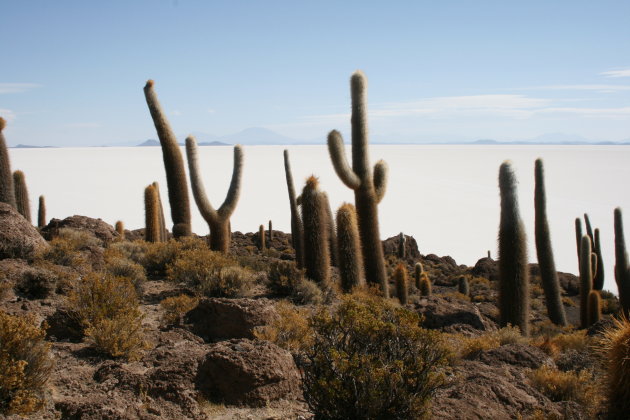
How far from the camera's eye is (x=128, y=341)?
644 centimetres

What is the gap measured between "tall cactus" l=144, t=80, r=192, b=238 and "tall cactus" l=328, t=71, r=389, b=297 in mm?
4651

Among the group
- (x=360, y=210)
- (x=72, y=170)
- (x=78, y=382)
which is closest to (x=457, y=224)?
(x=360, y=210)

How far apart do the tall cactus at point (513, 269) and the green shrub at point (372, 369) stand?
25.2 feet

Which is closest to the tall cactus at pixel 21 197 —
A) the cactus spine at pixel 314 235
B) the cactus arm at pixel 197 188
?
the cactus arm at pixel 197 188

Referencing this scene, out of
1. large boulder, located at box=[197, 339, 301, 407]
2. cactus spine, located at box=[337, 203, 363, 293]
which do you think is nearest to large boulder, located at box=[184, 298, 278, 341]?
large boulder, located at box=[197, 339, 301, 407]

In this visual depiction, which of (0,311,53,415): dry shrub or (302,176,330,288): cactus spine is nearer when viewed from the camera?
(0,311,53,415): dry shrub

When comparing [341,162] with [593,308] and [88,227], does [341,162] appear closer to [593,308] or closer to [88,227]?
[88,227]

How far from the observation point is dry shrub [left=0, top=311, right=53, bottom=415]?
185 inches

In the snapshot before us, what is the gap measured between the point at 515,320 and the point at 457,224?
39515mm

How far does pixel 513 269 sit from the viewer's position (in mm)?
12469

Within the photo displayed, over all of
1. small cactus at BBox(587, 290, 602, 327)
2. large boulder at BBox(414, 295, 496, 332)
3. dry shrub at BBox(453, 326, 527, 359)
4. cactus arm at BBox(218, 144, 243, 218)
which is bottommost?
small cactus at BBox(587, 290, 602, 327)

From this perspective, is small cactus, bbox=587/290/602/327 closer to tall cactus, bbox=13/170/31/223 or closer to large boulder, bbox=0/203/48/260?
large boulder, bbox=0/203/48/260

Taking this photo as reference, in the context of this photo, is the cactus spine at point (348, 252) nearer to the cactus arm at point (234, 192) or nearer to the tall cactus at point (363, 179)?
the tall cactus at point (363, 179)

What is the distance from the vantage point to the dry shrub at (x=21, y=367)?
469 centimetres
